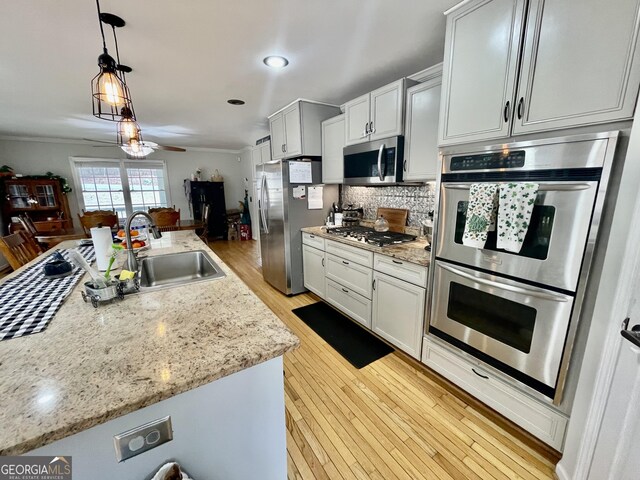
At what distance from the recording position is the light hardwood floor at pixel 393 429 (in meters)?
1.33

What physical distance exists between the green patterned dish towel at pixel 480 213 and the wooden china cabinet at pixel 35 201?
5717mm

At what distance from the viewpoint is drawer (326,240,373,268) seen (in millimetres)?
2322

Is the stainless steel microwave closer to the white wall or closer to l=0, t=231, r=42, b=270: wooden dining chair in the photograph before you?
l=0, t=231, r=42, b=270: wooden dining chair

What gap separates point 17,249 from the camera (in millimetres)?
2160

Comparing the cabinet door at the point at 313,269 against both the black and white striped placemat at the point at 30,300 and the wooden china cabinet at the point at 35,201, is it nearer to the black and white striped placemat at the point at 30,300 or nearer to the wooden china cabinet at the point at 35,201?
the black and white striped placemat at the point at 30,300

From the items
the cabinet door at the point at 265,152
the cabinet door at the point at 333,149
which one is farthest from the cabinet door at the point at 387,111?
the cabinet door at the point at 265,152

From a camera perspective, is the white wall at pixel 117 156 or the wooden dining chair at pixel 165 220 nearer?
the wooden dining chair at pixel 165 220

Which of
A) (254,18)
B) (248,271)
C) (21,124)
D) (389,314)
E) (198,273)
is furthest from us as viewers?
(248,271)

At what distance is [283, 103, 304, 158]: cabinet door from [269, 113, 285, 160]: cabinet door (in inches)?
3.9

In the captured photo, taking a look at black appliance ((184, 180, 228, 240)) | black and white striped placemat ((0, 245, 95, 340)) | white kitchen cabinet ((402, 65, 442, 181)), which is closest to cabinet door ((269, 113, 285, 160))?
white kitchen cabinet ((402, 65, 442, 181))

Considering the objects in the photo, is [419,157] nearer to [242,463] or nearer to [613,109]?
[613,109]

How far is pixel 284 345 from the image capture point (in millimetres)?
859

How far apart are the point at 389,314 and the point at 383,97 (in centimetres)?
188

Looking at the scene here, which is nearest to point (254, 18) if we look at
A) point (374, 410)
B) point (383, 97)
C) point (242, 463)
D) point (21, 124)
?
point (383, 97)
